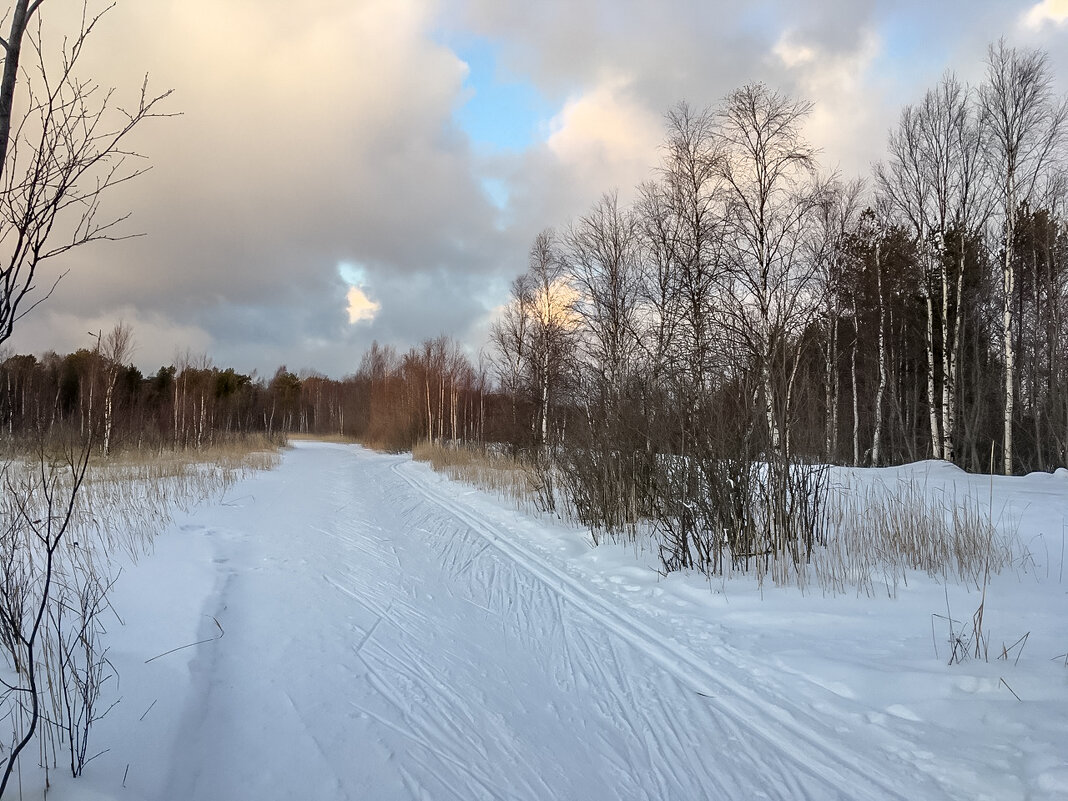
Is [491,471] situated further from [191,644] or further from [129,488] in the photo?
[191,644]

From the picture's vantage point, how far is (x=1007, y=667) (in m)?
3.52

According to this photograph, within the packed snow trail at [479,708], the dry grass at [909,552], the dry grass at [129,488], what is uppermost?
the dry grass at [909,552]

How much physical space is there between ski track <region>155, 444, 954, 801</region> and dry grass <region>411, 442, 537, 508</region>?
6206 millimetres

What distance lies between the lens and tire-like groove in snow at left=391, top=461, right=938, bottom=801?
2.62m

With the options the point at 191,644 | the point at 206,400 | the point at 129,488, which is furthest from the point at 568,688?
the point at 206,400

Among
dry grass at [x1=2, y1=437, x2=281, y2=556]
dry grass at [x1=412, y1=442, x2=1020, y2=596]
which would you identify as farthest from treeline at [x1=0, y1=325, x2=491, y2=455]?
dry grass at [x1=412, y1=442, x2=1020, y2=596]

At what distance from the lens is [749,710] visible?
10.8ft

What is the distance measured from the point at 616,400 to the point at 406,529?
14.1ft

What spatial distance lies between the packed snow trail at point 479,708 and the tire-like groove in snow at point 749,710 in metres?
0.01

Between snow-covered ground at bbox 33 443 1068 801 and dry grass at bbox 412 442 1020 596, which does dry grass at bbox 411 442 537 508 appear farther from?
dry grass at bbox 412 442 1020 596

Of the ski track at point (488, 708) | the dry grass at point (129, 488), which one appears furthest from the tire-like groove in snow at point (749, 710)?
the dry grass at point (129, 488)

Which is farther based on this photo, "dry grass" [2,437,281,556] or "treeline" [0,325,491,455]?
"treeline" [0,325,491,455]

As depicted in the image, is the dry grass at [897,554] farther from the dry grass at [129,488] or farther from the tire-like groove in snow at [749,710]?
the dry grass at [129,488]

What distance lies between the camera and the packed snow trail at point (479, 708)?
2.63 m
